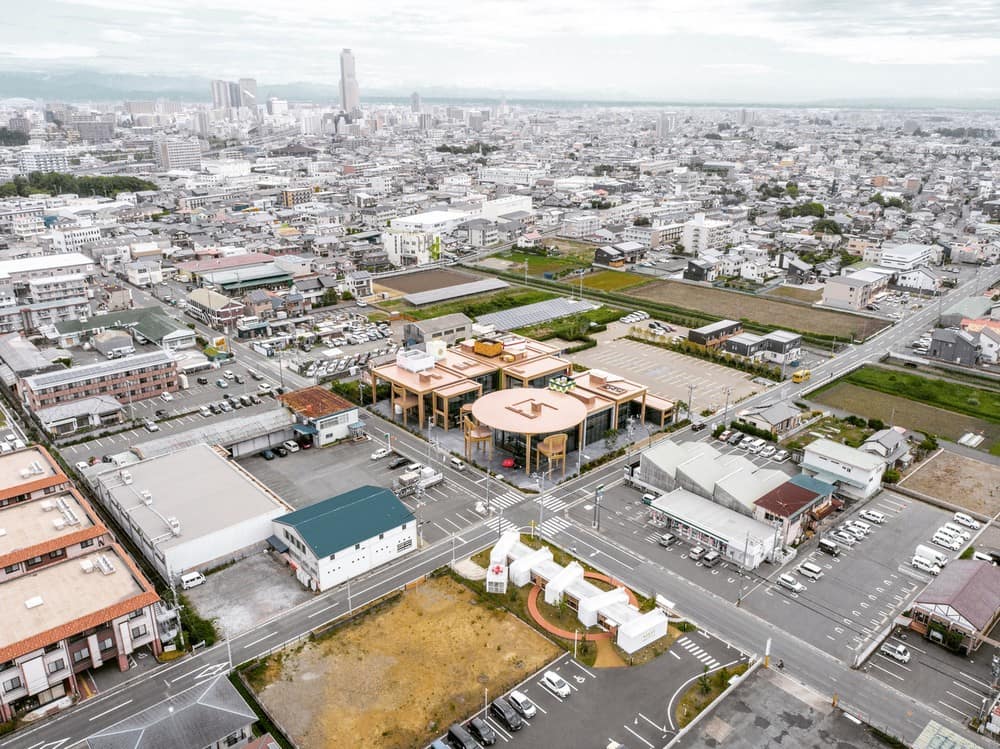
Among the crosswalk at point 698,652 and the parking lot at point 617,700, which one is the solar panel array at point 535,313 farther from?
the parking lot at point 617,700

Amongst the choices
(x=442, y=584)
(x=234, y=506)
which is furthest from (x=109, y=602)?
(x=442, y=584)

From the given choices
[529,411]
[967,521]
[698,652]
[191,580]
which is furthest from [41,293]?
[967,521]

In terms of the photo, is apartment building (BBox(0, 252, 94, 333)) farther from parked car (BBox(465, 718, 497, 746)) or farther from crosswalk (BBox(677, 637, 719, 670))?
crosswalk (BBox(677, 637, 719, 670))

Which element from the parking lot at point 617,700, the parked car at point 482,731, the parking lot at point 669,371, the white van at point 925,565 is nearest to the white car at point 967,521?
the white van at point 925,565

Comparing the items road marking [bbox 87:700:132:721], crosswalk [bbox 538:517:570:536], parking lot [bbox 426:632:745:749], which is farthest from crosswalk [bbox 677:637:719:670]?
road marking [bbox 87:700:132:721]

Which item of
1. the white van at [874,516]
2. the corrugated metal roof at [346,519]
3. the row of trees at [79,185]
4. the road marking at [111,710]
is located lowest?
the road marking at [111,710]

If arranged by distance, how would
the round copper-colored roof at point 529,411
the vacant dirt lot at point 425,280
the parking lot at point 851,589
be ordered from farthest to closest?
the vacant dirt lot at point 425,280 → the round copper-colored roof at point 529,411 → the parking lot at point 851,589

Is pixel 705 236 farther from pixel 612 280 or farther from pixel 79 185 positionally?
pixel 79 185

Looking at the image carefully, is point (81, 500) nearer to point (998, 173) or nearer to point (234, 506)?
point (234, 506)

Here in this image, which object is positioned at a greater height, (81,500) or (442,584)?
(81,500)
